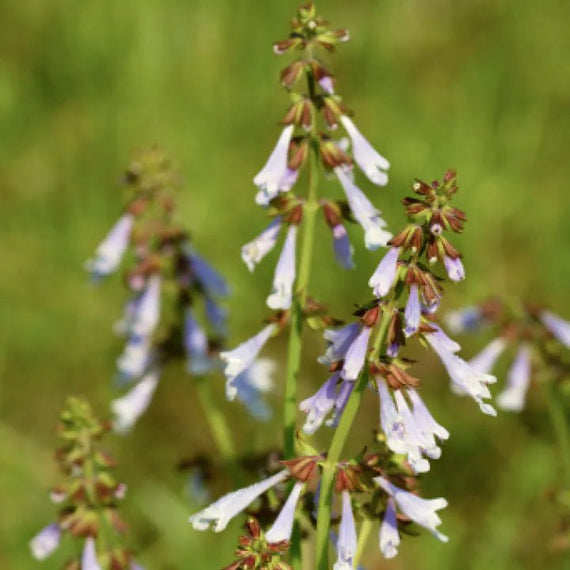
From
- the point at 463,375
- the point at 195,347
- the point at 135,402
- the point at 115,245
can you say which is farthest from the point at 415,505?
the point at 135,402

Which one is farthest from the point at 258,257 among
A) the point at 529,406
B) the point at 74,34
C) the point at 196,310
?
the point at 74,34

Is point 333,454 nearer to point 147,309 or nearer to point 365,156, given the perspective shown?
point 365,156

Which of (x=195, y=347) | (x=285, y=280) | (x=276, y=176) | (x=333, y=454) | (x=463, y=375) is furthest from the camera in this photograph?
(x=195, y=347)

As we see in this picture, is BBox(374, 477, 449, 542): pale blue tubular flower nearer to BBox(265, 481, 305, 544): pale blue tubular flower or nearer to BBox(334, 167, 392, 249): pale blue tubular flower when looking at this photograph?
BBox(265, 481, 305, 544): pale blue tubular flower

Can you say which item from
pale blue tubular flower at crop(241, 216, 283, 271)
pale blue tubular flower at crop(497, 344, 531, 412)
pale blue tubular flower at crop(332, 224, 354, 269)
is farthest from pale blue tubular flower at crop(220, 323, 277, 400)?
pale blue tubular flower at crop(497, 344, 531, 412)

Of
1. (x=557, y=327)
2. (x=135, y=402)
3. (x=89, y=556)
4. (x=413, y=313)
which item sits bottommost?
(x=135, y=402)

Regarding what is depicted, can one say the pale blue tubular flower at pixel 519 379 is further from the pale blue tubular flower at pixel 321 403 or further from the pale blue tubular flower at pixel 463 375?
the pale blue tubular flower at pixel 321 403
